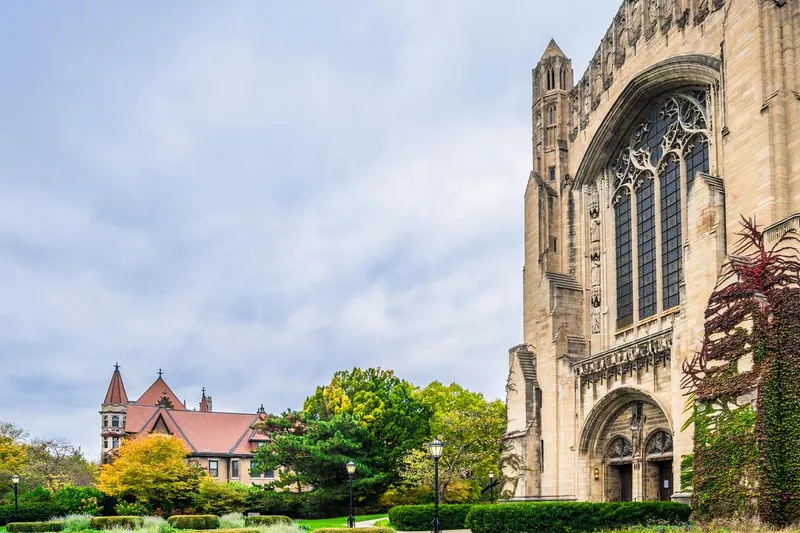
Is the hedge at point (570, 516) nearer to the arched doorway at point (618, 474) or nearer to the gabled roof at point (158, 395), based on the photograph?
the arched doorway at point (618, 474)

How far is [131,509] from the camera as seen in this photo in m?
46.1

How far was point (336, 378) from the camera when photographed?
49281mm

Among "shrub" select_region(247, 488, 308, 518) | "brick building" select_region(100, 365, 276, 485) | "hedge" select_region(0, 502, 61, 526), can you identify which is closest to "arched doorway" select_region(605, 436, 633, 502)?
"shrub" select_region(247, 488, 308, 518)

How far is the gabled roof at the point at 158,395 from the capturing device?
10350 centimetres

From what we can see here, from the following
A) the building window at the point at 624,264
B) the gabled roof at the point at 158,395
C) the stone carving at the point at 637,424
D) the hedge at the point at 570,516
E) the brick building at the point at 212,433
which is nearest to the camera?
the hedge at the point at 570,516

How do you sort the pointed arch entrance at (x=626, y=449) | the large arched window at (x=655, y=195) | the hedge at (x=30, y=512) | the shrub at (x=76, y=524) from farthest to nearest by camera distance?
the hedge at (x=30, y=512)
the shrub at (x=76, y=524)
the large arched window at (x=655, y=195)
the pointed arch entrance at (x=626, y=449)

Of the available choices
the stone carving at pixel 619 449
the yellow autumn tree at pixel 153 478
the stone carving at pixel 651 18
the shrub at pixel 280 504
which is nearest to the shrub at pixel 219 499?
the shrub at pixel 280 504

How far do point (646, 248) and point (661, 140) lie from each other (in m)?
4.06

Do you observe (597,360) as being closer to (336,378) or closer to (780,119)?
(780,119)

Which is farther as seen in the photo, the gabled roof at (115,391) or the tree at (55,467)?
the gabled roof at (115,391)

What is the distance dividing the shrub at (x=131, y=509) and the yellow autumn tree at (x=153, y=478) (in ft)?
3.78

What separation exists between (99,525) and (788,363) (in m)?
27.9

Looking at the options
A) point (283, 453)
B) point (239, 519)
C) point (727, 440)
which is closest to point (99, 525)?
point (239, 519)

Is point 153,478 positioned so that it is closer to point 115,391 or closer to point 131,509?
point 131,509
